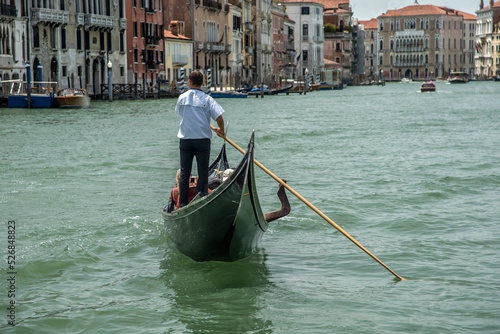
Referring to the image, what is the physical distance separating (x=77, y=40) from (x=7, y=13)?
6.31 metres

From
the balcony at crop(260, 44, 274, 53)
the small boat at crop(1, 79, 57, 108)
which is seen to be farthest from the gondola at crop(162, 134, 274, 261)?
the balcony at crop(260, 44, 274, 53)

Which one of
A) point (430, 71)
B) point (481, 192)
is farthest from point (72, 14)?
point (430, 71)

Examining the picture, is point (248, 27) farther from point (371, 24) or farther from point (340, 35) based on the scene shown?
point (371, 24)

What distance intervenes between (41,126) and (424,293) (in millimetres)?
16895

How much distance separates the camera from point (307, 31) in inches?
3378

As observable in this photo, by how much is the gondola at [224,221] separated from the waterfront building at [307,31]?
79522 millimetres

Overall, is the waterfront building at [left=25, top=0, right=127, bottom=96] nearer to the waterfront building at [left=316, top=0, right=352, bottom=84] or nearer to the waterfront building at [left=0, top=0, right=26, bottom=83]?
the waterfront building at [left=0, top=0, right=26, bottom=83]

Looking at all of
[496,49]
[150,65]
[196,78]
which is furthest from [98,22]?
[496,49]

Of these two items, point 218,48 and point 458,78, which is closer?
point 218,48

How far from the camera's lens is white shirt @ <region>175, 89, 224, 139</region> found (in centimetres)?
618

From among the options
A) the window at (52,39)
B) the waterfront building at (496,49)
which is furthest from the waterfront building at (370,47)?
the window at (52,39)

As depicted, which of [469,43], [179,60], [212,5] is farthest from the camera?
[469,43]

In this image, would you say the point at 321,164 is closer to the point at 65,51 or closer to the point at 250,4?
the point at 65,51

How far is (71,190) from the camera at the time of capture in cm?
1062
